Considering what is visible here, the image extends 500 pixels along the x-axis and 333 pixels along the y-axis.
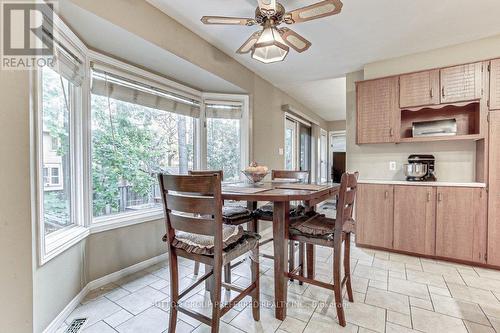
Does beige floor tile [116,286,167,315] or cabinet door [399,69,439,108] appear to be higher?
cabinet door [399,69,439,108]

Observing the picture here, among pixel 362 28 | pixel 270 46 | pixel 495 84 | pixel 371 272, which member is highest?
pixel 362 28

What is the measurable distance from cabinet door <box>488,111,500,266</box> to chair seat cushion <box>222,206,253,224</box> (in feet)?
8.13

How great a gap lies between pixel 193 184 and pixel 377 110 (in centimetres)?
271

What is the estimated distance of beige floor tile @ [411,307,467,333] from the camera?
1.54 meters

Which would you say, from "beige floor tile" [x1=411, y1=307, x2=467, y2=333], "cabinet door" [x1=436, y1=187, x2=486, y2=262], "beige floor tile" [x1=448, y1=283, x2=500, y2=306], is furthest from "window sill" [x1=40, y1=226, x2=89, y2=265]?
"cabinet door" [x1=436, y1=187, x2=486, y2=262]

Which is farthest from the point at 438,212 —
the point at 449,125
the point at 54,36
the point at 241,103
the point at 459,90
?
the point at 54,36

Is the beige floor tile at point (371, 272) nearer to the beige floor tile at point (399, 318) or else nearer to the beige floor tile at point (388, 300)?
the beige floor tile at point (388, 300)

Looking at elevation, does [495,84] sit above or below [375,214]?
above

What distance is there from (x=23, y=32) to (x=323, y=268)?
2984 millimetres

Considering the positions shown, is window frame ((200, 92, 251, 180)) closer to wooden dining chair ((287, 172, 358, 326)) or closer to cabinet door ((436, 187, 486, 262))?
wooden dining chair ((287, 172, 358, 326))

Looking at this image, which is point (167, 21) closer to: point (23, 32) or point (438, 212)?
point (23, 32)

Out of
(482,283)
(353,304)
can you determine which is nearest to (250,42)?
(353,304)

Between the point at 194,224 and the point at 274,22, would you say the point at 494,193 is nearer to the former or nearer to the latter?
the point at 274,22

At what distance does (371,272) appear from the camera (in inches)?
94.2
